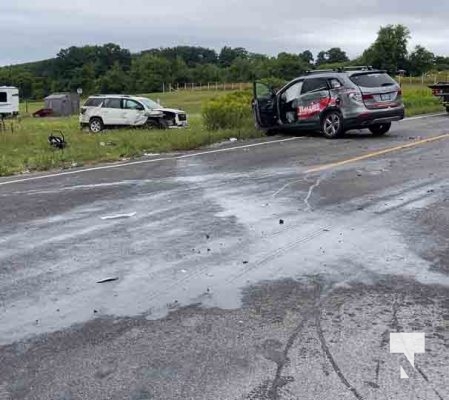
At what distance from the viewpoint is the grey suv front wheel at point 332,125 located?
16.7m

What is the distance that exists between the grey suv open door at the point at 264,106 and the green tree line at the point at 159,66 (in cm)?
7870

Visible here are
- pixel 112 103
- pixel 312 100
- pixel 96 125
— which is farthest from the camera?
pixel 96 125

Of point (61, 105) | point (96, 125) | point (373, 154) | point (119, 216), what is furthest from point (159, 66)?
point (119, 216)

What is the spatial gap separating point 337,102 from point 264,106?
2297 millimetres

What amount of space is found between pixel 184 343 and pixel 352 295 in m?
1.41

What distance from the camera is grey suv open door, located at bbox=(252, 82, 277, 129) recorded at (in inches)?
709

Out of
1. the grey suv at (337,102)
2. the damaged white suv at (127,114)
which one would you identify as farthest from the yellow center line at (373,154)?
the damaged white suv at (127,114)

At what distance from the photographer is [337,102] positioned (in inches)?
651

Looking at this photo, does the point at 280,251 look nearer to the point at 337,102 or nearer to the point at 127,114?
the point at 337,102

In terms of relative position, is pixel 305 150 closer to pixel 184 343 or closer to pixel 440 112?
pixel 184 343

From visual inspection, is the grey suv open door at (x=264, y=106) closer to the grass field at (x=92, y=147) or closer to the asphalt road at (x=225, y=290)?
the grass field at (x=92, y=147)

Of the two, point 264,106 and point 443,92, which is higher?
point 443,92

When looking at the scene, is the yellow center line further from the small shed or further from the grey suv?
the small shed

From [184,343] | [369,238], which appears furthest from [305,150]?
[184,343]
